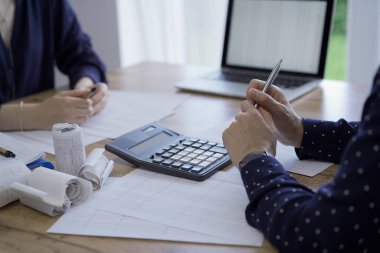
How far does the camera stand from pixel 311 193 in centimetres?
75

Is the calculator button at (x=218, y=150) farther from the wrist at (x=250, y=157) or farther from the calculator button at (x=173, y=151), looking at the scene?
the wrist at (x=250, y=157)

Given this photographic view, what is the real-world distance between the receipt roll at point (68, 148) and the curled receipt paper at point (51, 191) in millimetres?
62

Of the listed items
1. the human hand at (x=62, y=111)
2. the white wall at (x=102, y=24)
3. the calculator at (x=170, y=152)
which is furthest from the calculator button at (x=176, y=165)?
the white wall at (x=102, y=24)

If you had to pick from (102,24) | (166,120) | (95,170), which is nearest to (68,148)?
(95,170)

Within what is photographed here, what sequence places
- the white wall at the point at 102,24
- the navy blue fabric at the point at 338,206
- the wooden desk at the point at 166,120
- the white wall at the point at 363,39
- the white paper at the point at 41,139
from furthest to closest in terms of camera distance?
the white wall at the point at 102,24, the white wall at the point at 363,39, the white paper at the point at 41,139, the wooden desk at the point at 166,120, the navy blue fabric at the point at 338,206

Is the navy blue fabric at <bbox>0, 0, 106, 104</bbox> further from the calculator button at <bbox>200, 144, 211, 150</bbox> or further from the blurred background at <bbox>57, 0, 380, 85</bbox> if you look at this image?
the blurred background at <bbox>57, 0, 380, 85</bbox>

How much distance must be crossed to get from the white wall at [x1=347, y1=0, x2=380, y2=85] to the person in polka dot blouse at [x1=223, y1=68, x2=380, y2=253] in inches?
57.9

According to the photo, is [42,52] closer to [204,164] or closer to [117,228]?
[204,164]

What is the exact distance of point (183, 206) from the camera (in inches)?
32.7

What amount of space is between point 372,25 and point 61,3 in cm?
139

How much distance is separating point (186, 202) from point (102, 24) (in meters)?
2.17

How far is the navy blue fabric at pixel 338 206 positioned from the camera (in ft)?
1.99

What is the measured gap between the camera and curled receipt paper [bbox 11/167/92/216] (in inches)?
32.2

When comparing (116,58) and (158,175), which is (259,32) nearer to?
(158,175)
